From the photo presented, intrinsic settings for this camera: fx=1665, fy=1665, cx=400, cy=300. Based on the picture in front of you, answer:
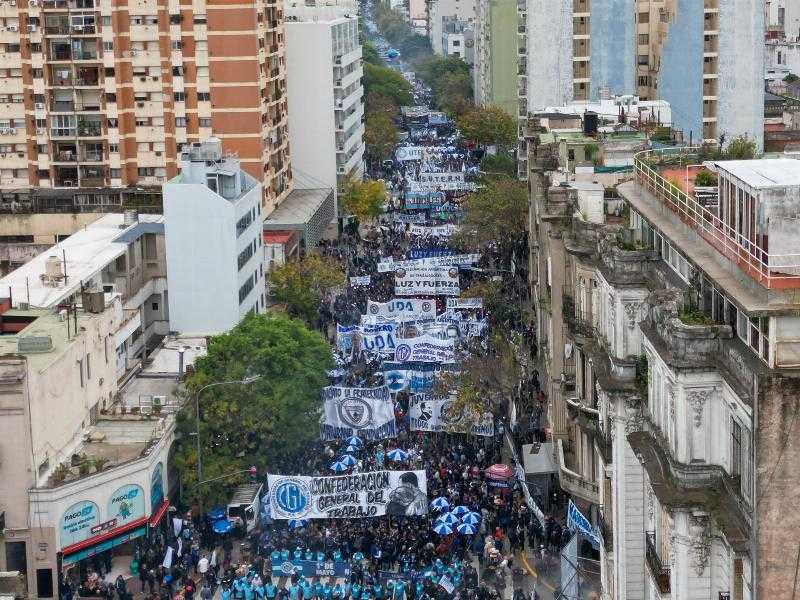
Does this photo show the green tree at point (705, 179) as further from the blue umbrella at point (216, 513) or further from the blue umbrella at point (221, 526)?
the blue umbrella at point (216, 513)

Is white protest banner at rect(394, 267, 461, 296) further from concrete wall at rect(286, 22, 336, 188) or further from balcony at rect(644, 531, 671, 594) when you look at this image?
balcony at rect(644, 531, 671, 594)

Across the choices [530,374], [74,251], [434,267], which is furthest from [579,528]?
[434,267]

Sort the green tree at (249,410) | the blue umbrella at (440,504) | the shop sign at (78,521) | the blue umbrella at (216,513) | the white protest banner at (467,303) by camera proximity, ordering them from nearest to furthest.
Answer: the shop sign at (78,521)
the blue umbrella at (440,504)
the blue umbrella at (216,513)
the green tree at (249,410)
the white protest banner at (467,303)

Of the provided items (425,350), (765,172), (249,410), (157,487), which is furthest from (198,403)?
(765,172)

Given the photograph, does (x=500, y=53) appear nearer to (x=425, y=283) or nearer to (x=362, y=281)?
(x=362, y=281)

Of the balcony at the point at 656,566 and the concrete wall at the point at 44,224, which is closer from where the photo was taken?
the balcony at the point at 656,566

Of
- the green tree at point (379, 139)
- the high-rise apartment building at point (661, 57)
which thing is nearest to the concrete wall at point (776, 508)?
the high-rise apartment building at point (661, 57)
